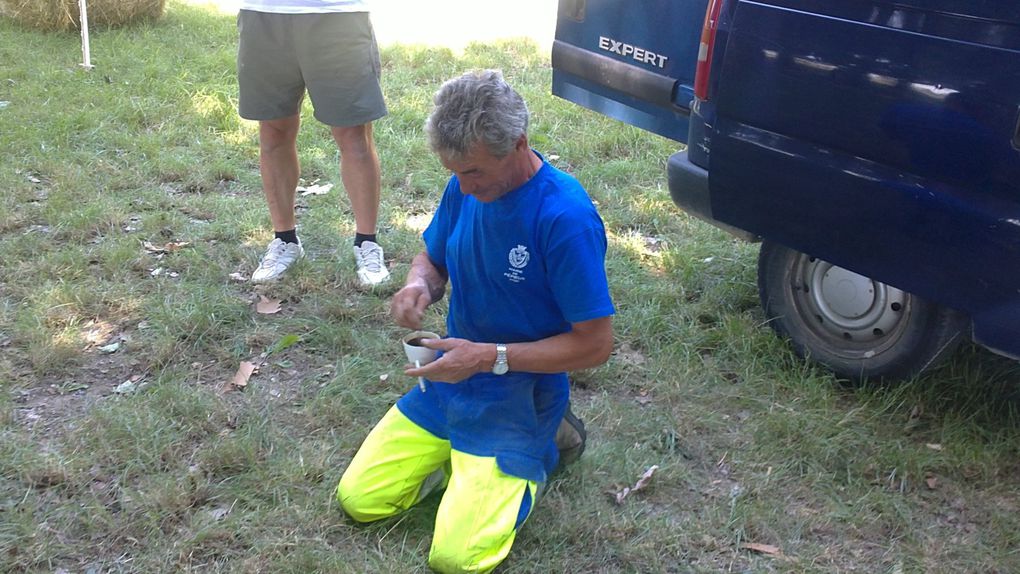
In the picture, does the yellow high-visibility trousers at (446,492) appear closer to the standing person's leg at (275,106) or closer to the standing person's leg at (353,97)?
the standing person's leg at (353,97)

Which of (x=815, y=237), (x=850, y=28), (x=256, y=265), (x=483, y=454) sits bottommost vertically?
(x=256, y=265)

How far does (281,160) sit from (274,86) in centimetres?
34

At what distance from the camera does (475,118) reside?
7.93 ft

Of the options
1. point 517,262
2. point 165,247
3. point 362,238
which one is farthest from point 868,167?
point 165,247

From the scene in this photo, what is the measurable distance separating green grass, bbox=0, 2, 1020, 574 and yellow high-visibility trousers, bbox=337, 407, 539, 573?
9cm

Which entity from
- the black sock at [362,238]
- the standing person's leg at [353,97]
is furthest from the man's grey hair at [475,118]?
the black sock at [362,238]

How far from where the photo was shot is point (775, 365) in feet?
12.1

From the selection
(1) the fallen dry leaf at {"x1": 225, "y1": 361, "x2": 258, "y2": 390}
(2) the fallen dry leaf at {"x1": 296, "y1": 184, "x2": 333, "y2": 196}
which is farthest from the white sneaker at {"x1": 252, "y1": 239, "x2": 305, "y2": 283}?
(2) the fallen dry leaf at {"x1": 296, "y1": 184, "x2": 333, "y2": 196}

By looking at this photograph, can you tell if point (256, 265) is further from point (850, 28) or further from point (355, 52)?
point (850, 28)

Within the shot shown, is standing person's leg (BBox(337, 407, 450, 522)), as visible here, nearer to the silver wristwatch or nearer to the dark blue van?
the silver wristwatch

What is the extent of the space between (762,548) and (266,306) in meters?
2.26

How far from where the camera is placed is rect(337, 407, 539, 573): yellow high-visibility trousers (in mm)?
2635

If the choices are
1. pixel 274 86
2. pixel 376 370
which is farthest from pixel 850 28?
pixel 274 86

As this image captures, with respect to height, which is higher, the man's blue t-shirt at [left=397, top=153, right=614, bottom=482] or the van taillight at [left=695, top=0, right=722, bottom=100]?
the van taillight at [left=695, top=0, right=722, bottom=100]
